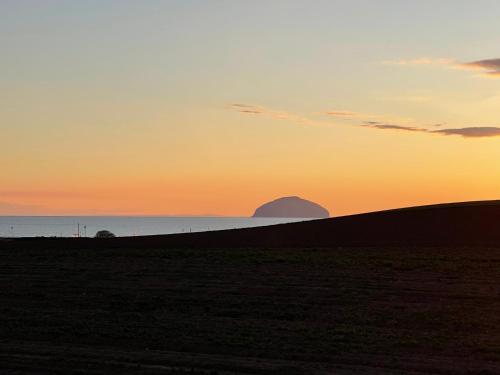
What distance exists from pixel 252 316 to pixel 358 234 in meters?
37.6

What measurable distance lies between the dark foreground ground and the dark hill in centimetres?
1482

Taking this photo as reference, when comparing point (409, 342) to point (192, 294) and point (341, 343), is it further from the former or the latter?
point (192, 294)

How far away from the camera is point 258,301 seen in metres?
22.7

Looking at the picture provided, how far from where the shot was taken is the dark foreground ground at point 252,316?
1398cm

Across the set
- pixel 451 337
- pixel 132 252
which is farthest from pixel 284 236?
pixel 451 337

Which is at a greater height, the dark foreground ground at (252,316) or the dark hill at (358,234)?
the dark hill at (358,234)

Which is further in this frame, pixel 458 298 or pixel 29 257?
pixel 29 257

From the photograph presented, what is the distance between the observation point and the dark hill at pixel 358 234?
51.5m

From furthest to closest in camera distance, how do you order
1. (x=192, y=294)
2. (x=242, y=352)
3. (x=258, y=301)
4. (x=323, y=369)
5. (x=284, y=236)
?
(x=284, y=236) < (x=192, y=294) < (x=258, y=301) < (x=242, y=352) < (x=323, y=369)

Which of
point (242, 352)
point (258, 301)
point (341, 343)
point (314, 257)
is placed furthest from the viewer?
point (314, 257)

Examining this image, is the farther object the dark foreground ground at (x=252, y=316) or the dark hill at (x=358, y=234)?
the dark hill at (x=358, y=234)

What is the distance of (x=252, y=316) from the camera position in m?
20.0

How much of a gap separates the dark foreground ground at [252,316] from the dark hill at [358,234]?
14818 millimetres

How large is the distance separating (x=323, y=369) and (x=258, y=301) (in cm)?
939
